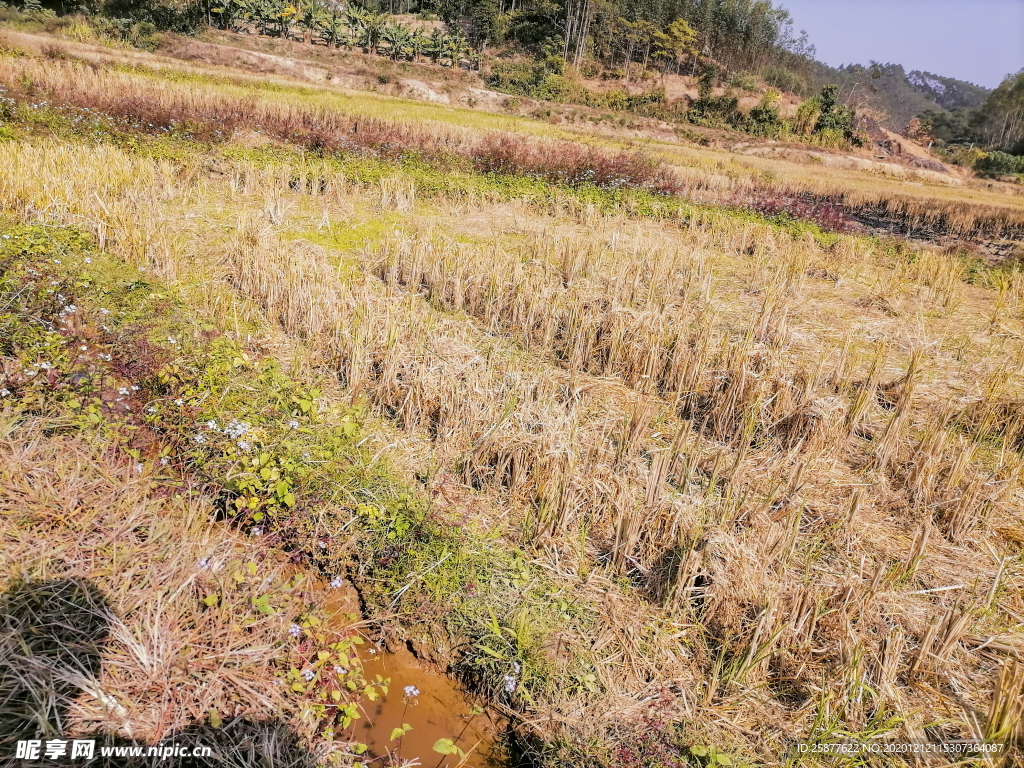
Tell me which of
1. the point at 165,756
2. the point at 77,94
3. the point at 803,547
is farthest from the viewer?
the point at 77,94

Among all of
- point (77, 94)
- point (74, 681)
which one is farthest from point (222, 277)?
point (77, 94)

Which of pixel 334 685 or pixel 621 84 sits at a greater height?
pixel 621 84

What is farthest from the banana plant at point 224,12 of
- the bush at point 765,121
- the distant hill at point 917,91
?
the distant hill at point 917,91

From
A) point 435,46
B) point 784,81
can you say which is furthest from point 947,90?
point 435,46

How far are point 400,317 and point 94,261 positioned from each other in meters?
3.04

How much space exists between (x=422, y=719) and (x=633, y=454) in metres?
2.21

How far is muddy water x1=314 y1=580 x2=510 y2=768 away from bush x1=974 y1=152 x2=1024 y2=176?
54.8 meters

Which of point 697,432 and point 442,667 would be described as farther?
point 697,432

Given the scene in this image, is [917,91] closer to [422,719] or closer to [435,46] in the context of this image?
[435,46]

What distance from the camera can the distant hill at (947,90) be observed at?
6132 inches

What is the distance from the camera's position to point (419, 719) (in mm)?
2396

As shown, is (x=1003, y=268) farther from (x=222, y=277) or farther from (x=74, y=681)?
(x=74, y=681)

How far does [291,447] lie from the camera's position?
11.2 feet

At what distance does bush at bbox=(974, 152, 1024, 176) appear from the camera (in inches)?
1597
